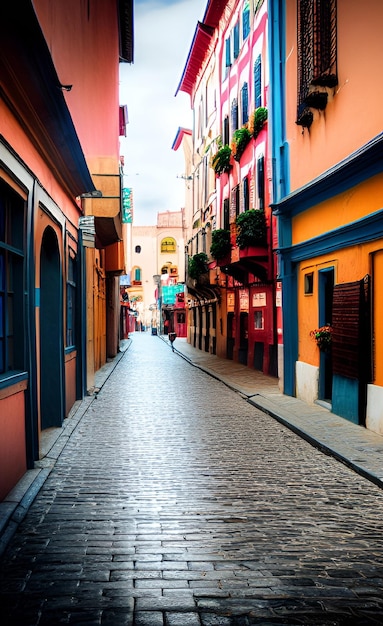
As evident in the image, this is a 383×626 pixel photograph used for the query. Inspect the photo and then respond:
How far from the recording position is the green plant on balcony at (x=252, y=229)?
62.2 feet

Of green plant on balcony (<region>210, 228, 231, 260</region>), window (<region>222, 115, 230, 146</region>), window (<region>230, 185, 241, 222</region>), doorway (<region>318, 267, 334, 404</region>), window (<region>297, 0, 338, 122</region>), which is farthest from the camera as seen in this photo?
window (<region>222, 115, 230, 146</region>)

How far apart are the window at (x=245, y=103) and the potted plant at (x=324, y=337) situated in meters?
12.2

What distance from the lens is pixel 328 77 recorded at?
11.2 metres

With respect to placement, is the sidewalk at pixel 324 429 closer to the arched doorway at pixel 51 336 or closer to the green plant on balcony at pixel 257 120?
the arched doorway at pixel 51 336

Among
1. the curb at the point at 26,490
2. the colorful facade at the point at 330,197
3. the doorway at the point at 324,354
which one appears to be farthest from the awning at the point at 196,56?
the curb at the point at 26,490

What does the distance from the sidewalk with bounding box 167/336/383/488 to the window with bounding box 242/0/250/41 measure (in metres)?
12.4

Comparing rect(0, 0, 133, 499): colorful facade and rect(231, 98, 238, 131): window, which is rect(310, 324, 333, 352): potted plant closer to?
rect(0, 0, 133, 499): colorful facade

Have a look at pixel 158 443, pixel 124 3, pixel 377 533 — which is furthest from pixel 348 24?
pixel 124 3

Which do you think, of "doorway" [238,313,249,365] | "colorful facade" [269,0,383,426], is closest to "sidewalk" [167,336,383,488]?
"colorful facade" [269,0,383,426]

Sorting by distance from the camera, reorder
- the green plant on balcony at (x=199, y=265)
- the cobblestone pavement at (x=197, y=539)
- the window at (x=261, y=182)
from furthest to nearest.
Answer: the green plant on balcony at (x=199, y=265), the window at (x=261, y=182), the cobblestone pavement at (x=197, y=539)

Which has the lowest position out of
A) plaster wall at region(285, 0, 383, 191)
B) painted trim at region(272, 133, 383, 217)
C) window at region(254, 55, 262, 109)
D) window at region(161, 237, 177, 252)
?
painted trim at region(272, 133, 383, 217)

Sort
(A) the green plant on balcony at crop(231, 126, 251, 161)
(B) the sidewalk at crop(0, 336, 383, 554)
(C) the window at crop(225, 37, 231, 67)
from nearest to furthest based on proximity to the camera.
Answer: (B) the sidewalk at crop(0, 336, 383, 554), (A) the green plant on balcony at crop(231, 126, 251, 161), (C) the window at crop(225, 37, 231, 67)

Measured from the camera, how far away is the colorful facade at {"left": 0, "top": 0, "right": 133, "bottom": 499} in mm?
6348

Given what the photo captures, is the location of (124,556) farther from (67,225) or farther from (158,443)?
(67,225)
